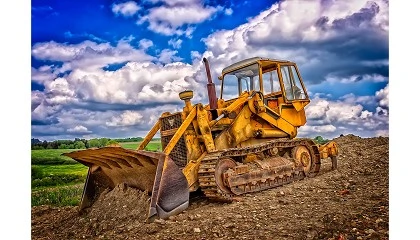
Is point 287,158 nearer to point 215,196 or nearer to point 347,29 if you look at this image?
point 215,196

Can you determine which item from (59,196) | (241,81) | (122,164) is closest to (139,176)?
(122,164)

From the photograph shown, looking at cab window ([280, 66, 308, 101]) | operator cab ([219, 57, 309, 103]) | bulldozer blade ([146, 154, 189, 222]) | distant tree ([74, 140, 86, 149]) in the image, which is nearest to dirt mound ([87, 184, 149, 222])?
bulldozer blade ([146, 154, 189, 222])

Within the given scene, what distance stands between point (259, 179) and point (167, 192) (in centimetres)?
156

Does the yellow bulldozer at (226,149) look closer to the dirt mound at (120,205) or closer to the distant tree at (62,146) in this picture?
the dirt mound at (120,205)

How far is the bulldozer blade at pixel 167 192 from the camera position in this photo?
13.5ft

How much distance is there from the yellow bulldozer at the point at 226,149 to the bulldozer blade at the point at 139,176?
0.03ft

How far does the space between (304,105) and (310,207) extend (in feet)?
8.03

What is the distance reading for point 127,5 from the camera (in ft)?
14.0

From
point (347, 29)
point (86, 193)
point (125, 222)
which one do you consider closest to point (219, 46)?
point (347, 29)

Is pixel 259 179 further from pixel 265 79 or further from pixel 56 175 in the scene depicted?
pixel 56 175

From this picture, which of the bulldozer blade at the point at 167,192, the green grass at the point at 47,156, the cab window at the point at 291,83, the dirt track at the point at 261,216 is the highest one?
the cab window at the point at 291,83

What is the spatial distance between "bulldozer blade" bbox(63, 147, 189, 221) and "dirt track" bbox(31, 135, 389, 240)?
14 cm

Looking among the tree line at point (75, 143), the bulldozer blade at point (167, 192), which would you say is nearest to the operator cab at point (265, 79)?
the tree line at point (75, 143)

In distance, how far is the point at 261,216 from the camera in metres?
4.17
